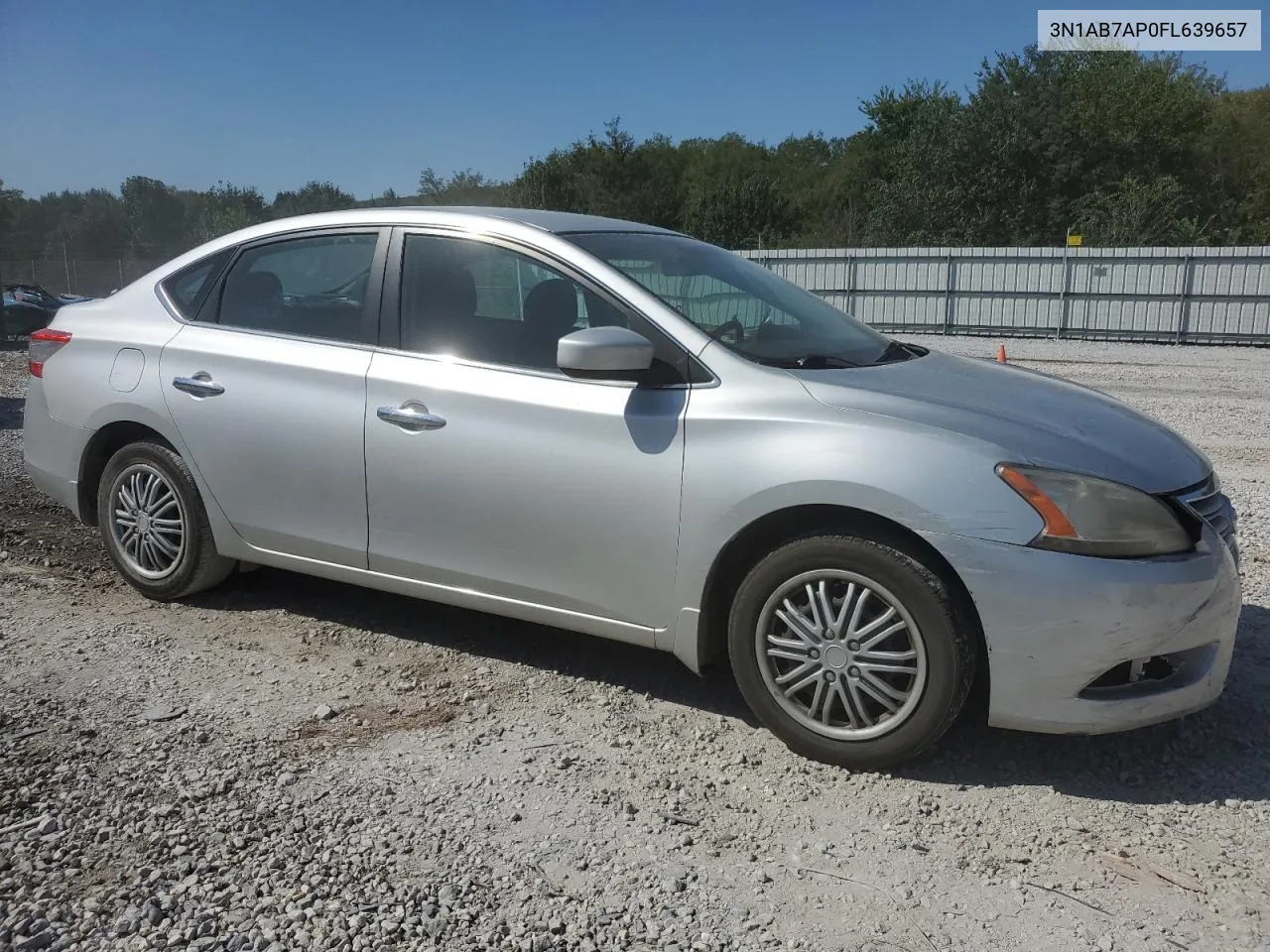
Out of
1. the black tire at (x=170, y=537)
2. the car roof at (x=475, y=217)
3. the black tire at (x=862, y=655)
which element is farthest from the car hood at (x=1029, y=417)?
the black tire at (x=170, y=537)

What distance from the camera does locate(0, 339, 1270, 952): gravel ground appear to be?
8.52 feet

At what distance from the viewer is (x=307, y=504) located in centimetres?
423

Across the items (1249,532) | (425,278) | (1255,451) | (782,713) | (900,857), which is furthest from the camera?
(1255,451)

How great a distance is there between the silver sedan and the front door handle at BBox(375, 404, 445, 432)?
11mm

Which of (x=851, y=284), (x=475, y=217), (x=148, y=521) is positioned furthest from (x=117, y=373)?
(x=851, y=284)

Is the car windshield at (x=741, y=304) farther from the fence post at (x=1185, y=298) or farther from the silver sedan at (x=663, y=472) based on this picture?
the fence post at (x=1185, y=298)

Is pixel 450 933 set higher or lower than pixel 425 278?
lower

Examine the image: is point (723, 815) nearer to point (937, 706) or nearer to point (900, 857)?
point (900, 857)

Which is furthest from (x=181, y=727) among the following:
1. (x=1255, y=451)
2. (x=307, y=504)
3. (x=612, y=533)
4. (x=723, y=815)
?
(x=1255, y=451)

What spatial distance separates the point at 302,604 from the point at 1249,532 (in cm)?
526

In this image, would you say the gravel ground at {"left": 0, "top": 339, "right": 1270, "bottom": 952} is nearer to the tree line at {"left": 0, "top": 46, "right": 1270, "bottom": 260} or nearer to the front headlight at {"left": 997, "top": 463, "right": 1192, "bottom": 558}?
the front headlight at {"left": 997, "top": 463, "right": 1192, "bottom": 558}

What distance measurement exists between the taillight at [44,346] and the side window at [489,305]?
2.00m

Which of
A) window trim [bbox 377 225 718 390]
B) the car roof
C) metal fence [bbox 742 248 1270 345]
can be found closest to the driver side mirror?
window trim [bbox 377 225 718 390]

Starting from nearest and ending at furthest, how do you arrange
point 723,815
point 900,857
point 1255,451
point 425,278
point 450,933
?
point 450,933 < point 900,857 < point 723,815 < point 425,278 < point 1255,451
